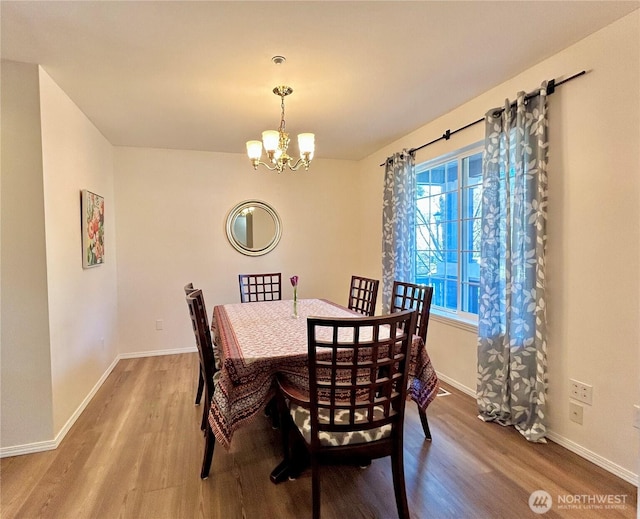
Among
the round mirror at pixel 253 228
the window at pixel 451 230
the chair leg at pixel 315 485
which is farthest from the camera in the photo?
the round mirror at pixel 253 228

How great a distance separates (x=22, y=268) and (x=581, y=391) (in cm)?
347

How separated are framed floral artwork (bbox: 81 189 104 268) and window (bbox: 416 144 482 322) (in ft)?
10.2

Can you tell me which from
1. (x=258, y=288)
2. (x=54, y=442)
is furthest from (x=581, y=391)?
(x=54, y=442)

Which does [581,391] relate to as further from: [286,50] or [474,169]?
[286,50]

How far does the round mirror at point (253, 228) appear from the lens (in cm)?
444

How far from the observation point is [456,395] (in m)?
3.00

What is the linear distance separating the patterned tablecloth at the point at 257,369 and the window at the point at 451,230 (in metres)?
1.22

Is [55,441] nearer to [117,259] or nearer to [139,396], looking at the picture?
[139,396]

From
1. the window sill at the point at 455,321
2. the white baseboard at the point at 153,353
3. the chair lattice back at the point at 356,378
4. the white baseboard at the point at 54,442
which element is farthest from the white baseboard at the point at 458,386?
the white baseboard at the point at 54,442

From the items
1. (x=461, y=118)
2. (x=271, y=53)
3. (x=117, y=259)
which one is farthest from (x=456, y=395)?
(x=117, y=259)

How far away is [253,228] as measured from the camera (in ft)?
14.8

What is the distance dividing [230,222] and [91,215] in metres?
1.58

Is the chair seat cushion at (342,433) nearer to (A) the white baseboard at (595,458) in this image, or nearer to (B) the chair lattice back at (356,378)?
(B) the chair lattice back at (356,378)

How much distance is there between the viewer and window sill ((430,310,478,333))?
2979 mm
